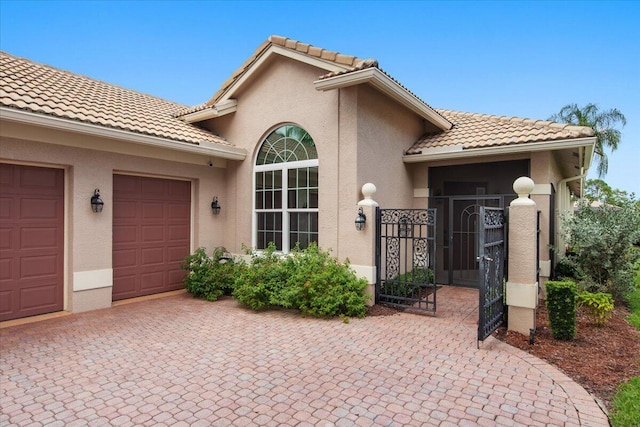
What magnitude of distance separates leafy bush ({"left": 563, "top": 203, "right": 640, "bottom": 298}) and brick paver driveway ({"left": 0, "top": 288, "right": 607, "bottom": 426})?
4.39 meters

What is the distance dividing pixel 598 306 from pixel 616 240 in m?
2.82

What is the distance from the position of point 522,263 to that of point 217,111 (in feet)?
27.9

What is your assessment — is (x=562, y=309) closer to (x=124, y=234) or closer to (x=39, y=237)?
(x=124, y=234)

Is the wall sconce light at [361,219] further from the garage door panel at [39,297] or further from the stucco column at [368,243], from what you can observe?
the garage door panel at [39,297]

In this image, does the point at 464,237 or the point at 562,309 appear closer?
the point at 562,309

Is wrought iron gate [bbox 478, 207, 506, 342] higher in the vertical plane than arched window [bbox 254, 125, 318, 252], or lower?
lower

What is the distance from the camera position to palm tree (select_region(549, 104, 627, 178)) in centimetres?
2561

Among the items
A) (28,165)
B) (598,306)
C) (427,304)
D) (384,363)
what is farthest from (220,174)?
(598,306)

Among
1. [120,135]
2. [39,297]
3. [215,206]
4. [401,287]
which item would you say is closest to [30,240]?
[39,297]

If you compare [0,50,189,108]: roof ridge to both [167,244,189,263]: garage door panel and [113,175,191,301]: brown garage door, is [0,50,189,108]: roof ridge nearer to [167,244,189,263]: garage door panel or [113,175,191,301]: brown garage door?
[113,175,191,301]: brown garage door

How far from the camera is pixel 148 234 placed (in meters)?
9.23

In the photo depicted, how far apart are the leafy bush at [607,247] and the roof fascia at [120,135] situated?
9061 mm

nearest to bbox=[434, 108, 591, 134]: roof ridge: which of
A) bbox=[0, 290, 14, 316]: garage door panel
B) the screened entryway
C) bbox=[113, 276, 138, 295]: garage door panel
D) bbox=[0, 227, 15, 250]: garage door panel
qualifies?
the screened entryway

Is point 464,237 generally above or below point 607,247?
above
